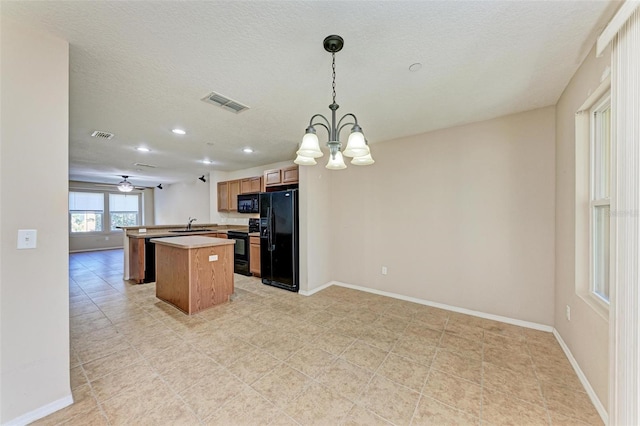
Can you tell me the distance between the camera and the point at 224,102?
2.59 meters

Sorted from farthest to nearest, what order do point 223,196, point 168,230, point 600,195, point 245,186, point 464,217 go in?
point 223,196 → point 245,186 → point 168,230 → point 464,217 → point 600,195

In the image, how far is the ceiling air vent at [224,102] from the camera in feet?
8.04

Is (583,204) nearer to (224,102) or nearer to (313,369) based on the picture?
(313,369)

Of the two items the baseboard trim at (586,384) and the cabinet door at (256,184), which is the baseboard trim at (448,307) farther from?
the cabinet door at (256,184)

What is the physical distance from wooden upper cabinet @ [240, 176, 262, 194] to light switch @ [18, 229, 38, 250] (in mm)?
4162

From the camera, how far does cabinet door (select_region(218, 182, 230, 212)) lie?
6.46m

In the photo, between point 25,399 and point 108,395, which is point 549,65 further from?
point 25,399

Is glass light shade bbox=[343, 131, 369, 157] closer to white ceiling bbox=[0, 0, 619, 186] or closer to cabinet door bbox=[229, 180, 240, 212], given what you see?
white ceiling bbox=[0, 0, 619, 186]

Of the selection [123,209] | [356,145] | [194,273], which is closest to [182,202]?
[123,209]

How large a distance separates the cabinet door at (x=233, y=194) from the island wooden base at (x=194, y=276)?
2674 mm

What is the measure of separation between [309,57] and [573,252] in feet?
9.05

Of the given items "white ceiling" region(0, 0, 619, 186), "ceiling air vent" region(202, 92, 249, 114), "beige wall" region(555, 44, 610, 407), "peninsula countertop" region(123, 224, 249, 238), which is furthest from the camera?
"peninsula countertop" region(123, 224, 249, 238)

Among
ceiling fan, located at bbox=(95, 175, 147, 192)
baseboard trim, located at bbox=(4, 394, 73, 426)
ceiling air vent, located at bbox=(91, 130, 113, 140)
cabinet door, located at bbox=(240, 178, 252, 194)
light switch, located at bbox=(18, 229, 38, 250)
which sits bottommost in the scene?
baseboard trim, located at bbox=(4, 394, 73, 426)

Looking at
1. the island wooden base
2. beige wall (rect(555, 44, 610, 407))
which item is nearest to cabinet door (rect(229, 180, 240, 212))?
the island wooden base
